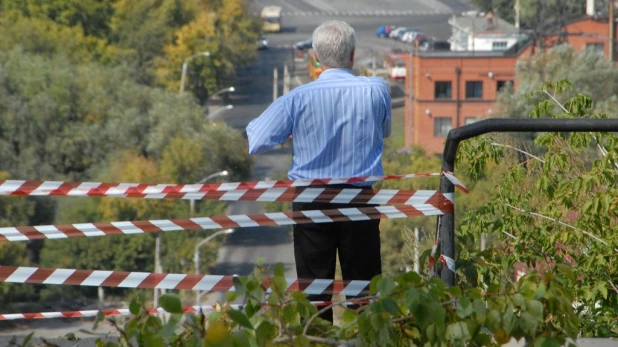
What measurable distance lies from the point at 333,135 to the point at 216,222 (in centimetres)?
60

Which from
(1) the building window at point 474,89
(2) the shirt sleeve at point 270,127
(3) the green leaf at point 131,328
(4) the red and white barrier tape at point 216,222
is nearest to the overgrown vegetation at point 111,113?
(1) the building window at point 474,89

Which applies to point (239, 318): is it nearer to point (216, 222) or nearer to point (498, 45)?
point (216, 222)

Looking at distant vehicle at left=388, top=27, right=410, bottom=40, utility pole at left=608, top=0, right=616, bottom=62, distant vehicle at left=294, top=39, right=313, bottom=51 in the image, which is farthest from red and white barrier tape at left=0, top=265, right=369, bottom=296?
distant vehicle at left=388, top=27, right=410, bottom=40

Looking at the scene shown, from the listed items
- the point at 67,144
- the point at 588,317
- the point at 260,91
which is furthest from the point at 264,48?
the point at 588,317

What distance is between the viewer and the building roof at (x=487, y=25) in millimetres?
77875

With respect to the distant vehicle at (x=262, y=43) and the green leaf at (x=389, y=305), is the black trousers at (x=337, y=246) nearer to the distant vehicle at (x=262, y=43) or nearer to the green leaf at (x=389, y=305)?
the green leaf at (x=389, y=305)

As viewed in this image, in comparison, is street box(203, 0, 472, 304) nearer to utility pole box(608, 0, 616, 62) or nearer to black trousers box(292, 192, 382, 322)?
utility pole box(608, 0, 616, 62)

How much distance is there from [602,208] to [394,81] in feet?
225

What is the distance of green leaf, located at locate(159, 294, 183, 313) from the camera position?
129 inches

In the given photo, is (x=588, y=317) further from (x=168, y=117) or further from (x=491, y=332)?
(x=168, y=117)

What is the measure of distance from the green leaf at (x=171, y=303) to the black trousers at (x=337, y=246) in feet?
5.71

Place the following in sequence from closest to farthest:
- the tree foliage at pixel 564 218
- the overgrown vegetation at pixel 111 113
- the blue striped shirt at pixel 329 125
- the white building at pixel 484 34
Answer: the blue striped shirt at pixel 329 125 → the tree foliage at pixel 564 218 → the overgrown vegetation at pixel 111 113 → the white building at pixel 484 34

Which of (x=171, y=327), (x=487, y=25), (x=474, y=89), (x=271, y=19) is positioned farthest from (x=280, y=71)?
(x=171, y=327)

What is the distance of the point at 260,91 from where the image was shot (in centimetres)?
8469
